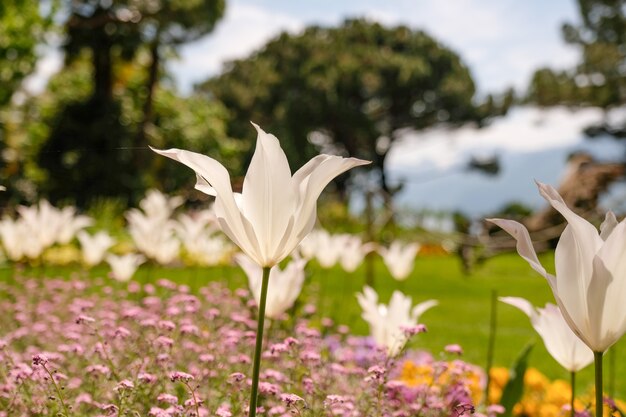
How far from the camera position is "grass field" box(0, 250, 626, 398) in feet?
14.4

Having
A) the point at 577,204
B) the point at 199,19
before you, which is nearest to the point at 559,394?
the point at 577,204

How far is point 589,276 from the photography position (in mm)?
1062

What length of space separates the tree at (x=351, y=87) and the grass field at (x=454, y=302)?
56.3ft

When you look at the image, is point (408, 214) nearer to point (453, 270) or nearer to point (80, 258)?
point (80, 258)

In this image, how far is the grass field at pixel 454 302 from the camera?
439 centimetres

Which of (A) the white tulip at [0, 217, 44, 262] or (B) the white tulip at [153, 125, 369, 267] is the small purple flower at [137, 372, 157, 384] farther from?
(A) the white tulip at [0, 217, 44, 262]

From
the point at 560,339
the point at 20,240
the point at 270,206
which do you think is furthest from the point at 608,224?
the point at 20,240

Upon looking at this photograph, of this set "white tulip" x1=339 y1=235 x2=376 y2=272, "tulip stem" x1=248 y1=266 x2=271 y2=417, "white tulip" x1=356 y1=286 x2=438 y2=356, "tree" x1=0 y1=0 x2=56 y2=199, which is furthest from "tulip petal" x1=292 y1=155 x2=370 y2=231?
"tree" x1=0 y1=0 x2=56 y2=199

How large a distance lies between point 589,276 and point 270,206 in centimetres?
53

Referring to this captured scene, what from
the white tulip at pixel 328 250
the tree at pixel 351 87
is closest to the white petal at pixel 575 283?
the white tulip at pixel 328 250

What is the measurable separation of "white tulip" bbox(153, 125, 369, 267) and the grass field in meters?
1.20

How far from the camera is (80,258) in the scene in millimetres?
9336

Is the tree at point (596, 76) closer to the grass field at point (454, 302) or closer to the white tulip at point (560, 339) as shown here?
the grass field at point (454, 302)

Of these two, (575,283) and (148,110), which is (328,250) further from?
(148,110)
